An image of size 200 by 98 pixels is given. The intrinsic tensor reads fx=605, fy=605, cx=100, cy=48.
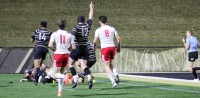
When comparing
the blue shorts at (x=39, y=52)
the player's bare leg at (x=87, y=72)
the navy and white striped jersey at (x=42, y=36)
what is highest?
the navy and white striped jersey at (x=42, y=36)

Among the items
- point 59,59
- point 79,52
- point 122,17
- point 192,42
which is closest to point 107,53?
point 79,52

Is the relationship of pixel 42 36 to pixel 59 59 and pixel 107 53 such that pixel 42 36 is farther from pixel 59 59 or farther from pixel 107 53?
pixel 59 59

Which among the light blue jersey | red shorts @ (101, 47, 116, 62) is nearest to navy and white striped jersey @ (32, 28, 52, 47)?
red shorts @ (101, 47, 116, 62)

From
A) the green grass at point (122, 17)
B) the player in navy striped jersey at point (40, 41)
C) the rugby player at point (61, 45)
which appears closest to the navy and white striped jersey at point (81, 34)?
the player in navy striped jersey at point (40, 41)

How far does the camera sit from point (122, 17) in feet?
144

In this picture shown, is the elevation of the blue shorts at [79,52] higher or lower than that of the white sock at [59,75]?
higher

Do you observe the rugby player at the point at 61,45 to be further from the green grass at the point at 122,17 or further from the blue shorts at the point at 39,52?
the green grass at the point at 122,17

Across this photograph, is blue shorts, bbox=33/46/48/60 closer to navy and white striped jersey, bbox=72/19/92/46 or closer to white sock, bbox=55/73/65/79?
navy and white striped jersey, bbox=72/19/92/46

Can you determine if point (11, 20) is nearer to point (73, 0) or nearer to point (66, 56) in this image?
point (73, 0)

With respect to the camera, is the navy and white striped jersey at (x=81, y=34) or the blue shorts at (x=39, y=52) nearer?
the navy and white striped jersey at (x=81, y=34)

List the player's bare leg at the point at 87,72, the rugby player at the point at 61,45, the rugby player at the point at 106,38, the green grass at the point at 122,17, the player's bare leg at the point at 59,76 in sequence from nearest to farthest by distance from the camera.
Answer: the player's bare leg at the point at 59,76, the rugby player at the point at 61,45, the player's bare leg at the point at 87,72, the rugby player at the point at 106,38, the green grass at the point at 122,17

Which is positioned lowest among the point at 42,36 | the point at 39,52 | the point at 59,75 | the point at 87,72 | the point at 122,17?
the point at 87,72

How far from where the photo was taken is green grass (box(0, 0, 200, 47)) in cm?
4088

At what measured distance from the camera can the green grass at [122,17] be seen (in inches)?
1609
